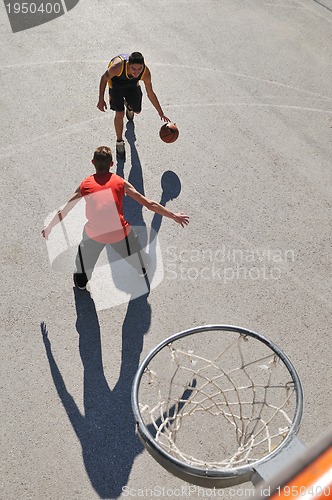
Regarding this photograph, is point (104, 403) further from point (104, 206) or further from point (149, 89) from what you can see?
point (149, 89)

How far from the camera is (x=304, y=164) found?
8.40 m

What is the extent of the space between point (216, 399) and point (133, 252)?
5.95ft

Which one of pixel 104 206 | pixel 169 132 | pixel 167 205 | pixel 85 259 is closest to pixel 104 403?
pixel 85 259

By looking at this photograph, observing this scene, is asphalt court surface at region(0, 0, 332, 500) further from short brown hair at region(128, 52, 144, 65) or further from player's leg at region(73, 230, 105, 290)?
short brown hair at region(128, 52, 144, 65)

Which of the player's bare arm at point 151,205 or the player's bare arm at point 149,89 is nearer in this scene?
the player's bare arm at point 151,205

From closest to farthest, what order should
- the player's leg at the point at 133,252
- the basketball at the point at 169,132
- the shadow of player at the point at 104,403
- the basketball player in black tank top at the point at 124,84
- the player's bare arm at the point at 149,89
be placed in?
1. the shadow of player at the point at 104,403
2. the player's leg at the point at 133,252
3. the basketball player in black tank top at the point at 124,84
4. the player's bare arm at the point at 149,89
5. the basketball at the point at 169,132

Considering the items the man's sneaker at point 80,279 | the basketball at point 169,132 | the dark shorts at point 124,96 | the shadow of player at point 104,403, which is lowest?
the shadow of player at point 104,403

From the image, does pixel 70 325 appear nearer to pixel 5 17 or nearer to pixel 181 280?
pixel 181 280

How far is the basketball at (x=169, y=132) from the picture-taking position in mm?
7988

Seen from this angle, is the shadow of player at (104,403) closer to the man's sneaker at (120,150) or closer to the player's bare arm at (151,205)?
the player's bare arm at (151,205)

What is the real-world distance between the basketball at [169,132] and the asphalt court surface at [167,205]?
0.32 meters

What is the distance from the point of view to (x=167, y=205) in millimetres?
7812

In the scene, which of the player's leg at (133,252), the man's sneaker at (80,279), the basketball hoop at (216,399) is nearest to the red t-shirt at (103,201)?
the player's leg at (133,252)

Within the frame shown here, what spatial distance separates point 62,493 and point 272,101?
620 centimetres
